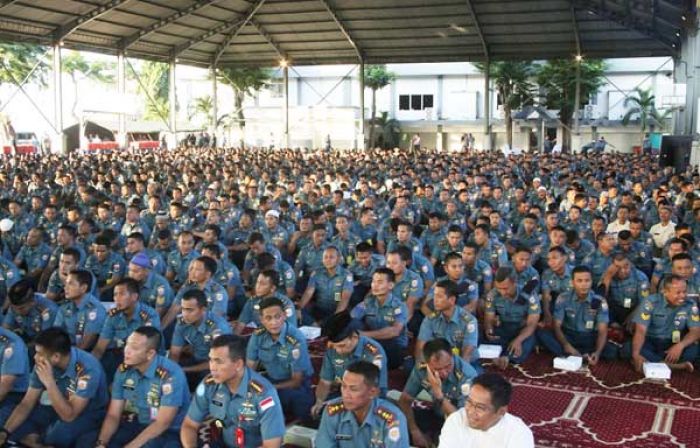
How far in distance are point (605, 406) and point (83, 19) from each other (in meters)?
20.6

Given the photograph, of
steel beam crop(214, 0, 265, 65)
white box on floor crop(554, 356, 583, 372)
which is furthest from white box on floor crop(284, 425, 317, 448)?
steel beam crop(214, 0, 265, 65)

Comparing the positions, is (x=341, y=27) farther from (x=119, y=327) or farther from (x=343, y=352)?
(x=343, y=352)

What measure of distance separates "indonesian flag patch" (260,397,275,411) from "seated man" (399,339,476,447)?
862mm

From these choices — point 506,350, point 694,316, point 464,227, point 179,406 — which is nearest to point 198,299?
point 179,406

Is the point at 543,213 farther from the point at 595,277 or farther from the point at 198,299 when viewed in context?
the point at 198,299

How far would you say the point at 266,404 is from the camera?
143 inches

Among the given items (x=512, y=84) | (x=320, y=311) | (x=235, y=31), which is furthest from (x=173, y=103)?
(x=320, y=311)

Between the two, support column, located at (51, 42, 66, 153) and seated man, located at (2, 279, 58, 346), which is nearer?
seated man, located at (2, 279, 58, 346)

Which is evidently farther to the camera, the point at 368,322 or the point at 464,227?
the point at 464,227

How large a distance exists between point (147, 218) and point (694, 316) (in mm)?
6811

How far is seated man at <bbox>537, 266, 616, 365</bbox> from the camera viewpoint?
5863 millimetres

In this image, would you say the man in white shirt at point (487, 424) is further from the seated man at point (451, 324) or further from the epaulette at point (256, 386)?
the seated man at point (451, 324)

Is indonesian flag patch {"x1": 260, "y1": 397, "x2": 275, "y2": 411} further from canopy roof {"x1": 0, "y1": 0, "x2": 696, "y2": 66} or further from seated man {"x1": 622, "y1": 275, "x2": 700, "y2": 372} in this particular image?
canopy roof {"x1": 0, "y1": 0, "x2": 696, "y2": 66}

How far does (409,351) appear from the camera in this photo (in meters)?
6.30
